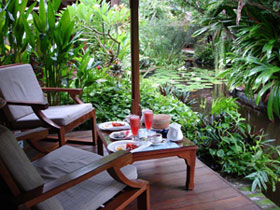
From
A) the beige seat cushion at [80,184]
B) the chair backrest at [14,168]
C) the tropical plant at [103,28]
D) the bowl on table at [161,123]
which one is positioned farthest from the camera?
the tropical plant at [103,28]

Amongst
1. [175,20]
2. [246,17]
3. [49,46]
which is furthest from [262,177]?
[175,20]

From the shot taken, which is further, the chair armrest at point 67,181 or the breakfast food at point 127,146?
the breakfast food at point 127,146

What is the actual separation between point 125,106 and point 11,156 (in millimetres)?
2653

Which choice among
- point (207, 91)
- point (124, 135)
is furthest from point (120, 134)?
point (207, 91)

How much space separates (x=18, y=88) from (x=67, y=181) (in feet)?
5.59

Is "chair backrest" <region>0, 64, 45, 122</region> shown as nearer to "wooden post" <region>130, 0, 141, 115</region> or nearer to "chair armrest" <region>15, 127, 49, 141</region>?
"chair armrest" <region>15, 127, 49, 141</region>

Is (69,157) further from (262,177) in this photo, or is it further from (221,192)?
(262,177)

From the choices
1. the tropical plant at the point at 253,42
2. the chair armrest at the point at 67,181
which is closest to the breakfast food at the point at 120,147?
the chair armrest at the point at 67,181

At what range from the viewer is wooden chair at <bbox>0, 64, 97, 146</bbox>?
2.14 meters

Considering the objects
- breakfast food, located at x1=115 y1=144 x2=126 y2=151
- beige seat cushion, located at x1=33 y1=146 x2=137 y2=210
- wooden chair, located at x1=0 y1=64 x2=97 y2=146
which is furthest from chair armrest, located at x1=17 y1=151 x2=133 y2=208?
wooden chair, located at x1=0 y1=64 x2=97 y2=146

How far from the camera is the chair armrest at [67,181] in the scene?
91 cm

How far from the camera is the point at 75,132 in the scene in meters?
3.12

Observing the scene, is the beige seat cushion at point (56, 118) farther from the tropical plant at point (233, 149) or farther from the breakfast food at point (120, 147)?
the tropical plant at point (233, 149)

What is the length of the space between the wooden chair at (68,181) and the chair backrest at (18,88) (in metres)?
0.86
